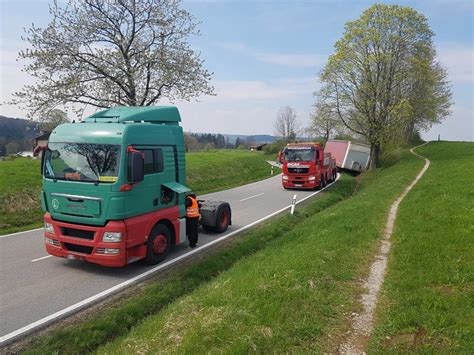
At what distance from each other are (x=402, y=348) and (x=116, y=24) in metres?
18.6

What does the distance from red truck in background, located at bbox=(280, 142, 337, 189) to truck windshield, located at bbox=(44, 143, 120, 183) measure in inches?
619

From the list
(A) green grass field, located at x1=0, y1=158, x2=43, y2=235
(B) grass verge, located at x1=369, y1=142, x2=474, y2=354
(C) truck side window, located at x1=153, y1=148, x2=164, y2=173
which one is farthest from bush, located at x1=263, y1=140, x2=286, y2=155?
(C) truck side window, located at x1=153, y1=148, x2=164, y2=173

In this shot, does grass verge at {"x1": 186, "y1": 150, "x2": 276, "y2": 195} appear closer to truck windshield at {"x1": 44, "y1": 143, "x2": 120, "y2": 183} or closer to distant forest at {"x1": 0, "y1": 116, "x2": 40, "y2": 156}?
truck windshield at {"x1": 44, "y1": 143, "x2": 120, "y2": 183}

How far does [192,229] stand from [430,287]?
18.0 ft

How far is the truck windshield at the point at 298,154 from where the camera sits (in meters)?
21.9

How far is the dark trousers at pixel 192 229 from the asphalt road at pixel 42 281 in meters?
0.26

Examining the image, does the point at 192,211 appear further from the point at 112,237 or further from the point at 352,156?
the point at 352,156

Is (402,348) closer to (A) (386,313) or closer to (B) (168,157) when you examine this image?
(A) (386,313)

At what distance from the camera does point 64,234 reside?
7.42 metres

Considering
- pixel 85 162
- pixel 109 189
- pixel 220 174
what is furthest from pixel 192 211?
pixel 220 174

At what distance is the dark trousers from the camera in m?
9.10

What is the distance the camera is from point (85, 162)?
7.20m

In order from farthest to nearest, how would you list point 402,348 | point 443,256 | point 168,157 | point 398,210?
point 398,210
point 168,157
point 443,256
point 402,348

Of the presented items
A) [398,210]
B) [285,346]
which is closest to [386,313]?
[285,346]
